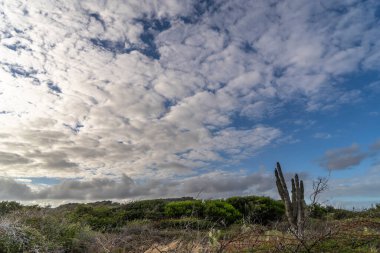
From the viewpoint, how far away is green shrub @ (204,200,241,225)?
65.1ft

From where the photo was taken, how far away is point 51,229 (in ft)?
41.2

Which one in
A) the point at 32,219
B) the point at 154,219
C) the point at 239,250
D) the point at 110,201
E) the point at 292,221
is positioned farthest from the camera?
the point at 110,201

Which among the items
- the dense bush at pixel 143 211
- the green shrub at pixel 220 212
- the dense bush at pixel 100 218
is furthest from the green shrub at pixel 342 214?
the dense bush at pixel 100 218

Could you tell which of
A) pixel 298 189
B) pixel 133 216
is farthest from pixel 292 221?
pixel 133 216

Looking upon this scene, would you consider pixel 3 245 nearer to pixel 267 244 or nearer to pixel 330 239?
pixel 267 244

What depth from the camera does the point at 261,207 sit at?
21906 mm

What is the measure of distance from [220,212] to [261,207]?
321 centimetres

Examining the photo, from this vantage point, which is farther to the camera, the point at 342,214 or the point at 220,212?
the point at 342,214

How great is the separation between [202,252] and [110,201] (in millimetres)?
35040

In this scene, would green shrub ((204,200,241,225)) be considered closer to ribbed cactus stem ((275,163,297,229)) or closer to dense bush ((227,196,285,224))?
dense bush ((227,196,285,224))

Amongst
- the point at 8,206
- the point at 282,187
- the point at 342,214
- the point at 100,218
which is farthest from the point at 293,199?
the point at 8,206

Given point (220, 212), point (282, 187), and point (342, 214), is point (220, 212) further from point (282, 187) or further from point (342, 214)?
point (342, 214)

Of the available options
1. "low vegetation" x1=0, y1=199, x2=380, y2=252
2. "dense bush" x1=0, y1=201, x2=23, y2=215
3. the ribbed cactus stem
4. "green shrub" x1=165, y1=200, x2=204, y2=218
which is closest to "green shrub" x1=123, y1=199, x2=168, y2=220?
"low vegetation" x1=0, y1=199, x2=380, y2=252

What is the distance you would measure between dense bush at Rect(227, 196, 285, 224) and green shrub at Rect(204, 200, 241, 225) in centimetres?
100
